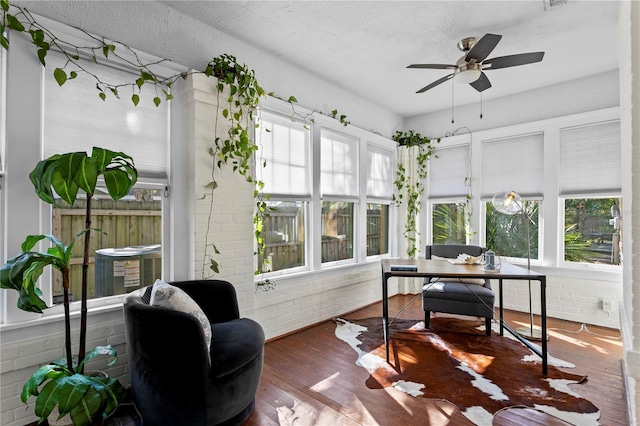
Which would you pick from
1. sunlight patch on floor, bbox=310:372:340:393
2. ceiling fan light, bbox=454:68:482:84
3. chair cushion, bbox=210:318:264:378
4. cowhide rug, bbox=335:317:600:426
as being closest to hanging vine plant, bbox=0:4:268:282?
chair cushion, bbox=210:318:264:378

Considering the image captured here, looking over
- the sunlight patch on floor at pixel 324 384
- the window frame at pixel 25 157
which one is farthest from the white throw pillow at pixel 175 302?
the sunlight patch on floor at pixel 324 384

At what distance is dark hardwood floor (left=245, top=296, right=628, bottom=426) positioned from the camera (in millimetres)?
2086

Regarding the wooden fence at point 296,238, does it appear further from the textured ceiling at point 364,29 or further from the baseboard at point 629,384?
the baseboard at point 629,384

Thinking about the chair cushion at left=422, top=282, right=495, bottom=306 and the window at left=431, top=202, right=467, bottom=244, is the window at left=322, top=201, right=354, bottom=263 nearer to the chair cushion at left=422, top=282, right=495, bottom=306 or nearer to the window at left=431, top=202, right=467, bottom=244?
the chair cushion at left=422, top=282, right=495, bottom=306

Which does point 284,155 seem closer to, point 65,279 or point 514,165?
point 65,279

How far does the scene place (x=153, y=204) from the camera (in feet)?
8.70

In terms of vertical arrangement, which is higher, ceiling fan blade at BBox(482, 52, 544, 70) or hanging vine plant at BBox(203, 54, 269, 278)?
ceiling fan blade at BBox(482, 52, 544, 70)

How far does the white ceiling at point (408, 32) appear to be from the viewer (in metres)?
2.64

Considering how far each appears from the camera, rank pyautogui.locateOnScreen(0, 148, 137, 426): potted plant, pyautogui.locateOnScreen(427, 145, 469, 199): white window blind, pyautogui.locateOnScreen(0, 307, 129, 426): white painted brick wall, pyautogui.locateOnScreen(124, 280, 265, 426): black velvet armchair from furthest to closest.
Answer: pyautogui.locateOnScreen(427, 145, 469, 199): white window blind < pyautogui.locateOnScreen(0, 307, 129, 426): white painted brick wall < pyautogui.locateOnScreen(124, 280, 265, 426): black velvet armchair < pyautogui.locateOnScreen(0, 148, 137, 426): potted plant

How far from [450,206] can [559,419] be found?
3.43 metres

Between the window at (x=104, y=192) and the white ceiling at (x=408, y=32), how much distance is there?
3.20 feet

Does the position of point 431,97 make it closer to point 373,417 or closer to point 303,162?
point 303,162

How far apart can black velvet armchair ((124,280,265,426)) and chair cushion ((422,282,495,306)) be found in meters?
2.29

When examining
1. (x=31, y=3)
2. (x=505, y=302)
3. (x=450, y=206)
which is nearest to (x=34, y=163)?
(x=31, y=3)
